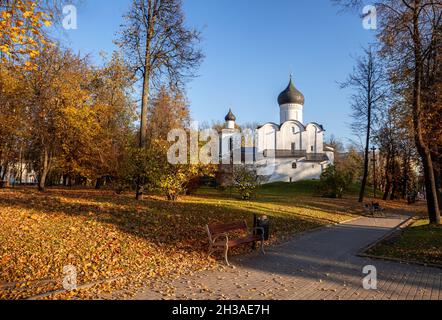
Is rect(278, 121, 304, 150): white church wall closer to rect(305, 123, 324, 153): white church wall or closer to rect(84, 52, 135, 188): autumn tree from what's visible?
rect(305, 123, 324, 153): white church wall

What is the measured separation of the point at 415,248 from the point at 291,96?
4733cm

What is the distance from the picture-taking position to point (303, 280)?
6641mm

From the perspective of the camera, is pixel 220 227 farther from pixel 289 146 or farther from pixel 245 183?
pixel 289 146

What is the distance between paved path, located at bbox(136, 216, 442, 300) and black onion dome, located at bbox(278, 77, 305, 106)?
47.5 metres

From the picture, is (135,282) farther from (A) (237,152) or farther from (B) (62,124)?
(A) (237,152)

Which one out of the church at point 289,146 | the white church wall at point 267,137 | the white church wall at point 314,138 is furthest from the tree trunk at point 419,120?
Answer: the white church wall at point 314,138

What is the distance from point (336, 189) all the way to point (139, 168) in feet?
75.2

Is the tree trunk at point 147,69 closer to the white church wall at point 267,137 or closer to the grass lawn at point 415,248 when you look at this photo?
the grass lawn at point 415,248

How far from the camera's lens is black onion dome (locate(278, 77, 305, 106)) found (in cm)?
5475

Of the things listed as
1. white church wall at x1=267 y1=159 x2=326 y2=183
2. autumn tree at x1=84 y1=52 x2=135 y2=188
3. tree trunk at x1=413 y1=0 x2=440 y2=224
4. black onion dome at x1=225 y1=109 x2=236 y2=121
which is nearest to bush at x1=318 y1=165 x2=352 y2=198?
white church wall at x1=267 y1=159 x2=326 y2=183

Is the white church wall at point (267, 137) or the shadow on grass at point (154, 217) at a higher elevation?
the white church wall at point (267, 137)

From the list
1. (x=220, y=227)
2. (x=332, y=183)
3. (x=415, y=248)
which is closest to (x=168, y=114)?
(x=332, y=183)

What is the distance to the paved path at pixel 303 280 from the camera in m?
5.71
